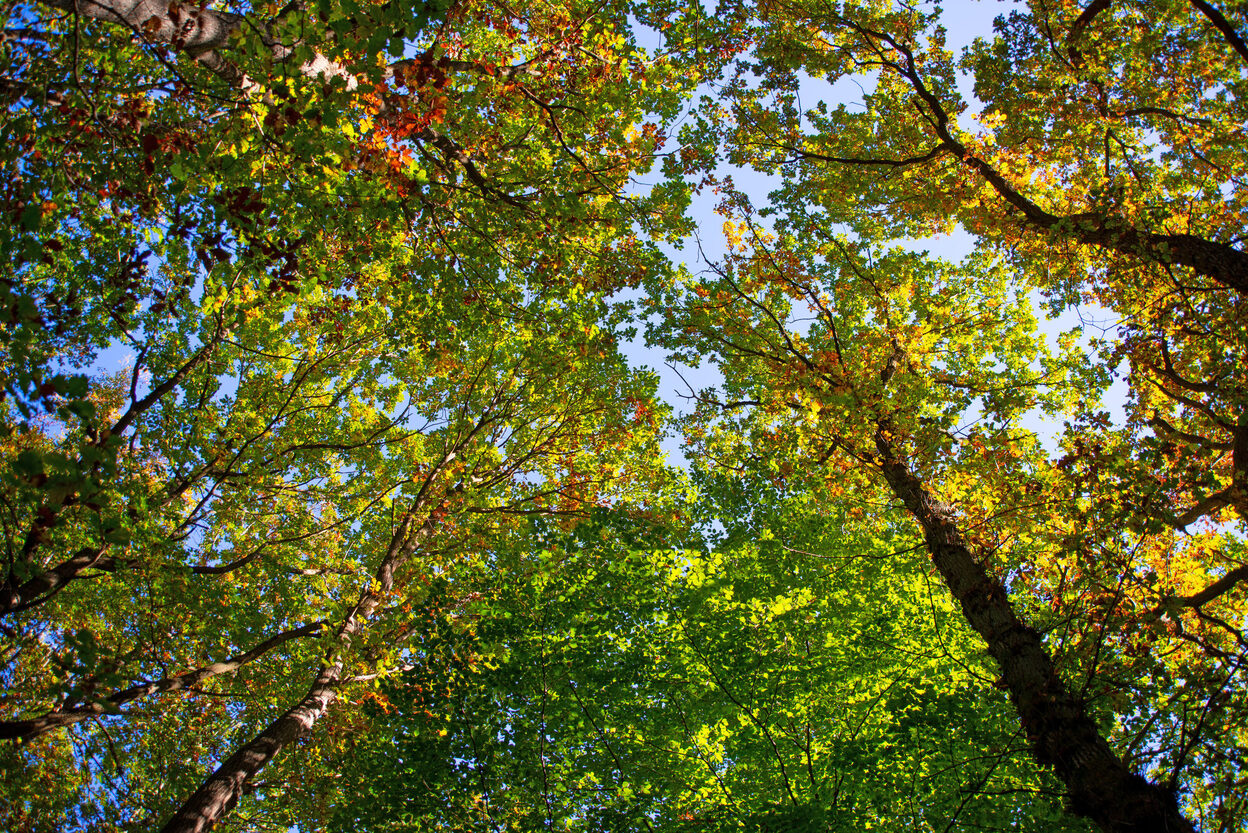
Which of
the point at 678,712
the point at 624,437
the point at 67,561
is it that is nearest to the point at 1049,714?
the point at 678,712

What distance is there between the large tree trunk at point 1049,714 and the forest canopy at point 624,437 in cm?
3

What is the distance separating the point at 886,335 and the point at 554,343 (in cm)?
595

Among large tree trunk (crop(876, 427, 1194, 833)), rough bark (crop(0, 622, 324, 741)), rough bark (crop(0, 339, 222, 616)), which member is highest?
rough bark (crop(0, 339, 222, 616))

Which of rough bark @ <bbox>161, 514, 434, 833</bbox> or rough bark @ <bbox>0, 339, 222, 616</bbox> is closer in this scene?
rough bark @ <bbox>0, 339, 222, 616</bbox>

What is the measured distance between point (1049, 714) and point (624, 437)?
704cm

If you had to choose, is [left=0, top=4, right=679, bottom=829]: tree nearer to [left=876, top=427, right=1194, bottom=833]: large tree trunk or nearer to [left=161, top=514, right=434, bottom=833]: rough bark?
[left=161, top=514, right=434, bottom=833]: rough bark

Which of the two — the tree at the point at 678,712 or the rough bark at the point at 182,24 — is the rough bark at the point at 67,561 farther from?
the tree at the point at 678,712

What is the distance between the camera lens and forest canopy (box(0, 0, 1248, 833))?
529 centimetres

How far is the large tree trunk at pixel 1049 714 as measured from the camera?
4.68 m

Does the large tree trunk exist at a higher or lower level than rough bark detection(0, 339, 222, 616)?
lower

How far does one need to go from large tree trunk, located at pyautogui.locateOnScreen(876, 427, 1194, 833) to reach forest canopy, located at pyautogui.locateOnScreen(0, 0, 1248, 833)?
0.03m

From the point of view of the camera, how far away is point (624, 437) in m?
11.0

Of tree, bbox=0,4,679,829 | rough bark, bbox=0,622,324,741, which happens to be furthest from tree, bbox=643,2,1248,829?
rough bark, bbox=0,622,324,741

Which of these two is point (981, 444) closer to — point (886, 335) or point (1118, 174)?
point (886, 335)
